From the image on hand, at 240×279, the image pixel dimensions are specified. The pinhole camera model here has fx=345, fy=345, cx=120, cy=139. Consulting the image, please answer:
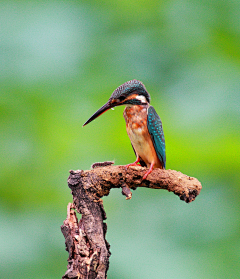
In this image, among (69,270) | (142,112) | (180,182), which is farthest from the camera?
(142,112)

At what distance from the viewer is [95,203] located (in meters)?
1.88

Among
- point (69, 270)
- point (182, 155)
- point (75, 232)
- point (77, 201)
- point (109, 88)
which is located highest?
point (109, 88)

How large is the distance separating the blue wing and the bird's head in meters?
0.14

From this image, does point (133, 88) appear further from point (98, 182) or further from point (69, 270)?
point (69, 270)

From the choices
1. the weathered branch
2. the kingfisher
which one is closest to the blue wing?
the kingfisher

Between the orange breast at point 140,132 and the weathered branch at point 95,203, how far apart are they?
1.36 ft

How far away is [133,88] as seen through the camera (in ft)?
7.16

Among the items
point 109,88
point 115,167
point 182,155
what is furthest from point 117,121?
point 115,167

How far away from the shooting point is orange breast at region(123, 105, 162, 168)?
2398mm

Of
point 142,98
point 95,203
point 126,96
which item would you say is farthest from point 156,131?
point 95,203

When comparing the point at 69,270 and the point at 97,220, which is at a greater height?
the point at 97,220

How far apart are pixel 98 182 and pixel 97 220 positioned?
203mm

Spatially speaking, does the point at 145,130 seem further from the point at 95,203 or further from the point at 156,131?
the point at 95,203

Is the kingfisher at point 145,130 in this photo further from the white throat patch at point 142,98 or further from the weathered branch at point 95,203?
the weathered branch at point 95,203
